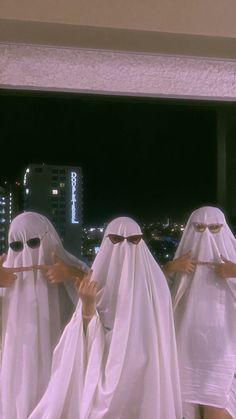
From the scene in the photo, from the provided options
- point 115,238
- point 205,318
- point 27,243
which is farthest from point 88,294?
point 205,318

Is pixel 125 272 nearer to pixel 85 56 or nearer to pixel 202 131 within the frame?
pixel 202 131

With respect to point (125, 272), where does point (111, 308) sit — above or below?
below

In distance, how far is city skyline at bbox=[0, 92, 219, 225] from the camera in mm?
3146

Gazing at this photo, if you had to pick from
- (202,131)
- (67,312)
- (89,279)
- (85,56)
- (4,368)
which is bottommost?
(4,368)

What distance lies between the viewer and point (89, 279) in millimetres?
3008

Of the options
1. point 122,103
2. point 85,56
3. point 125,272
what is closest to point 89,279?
point 125,272

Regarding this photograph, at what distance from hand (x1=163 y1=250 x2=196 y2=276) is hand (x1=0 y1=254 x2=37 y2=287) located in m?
0.91

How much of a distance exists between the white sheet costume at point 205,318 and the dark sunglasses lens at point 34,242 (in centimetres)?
94

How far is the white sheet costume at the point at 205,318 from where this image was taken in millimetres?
3178

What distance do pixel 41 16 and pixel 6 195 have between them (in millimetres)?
1094

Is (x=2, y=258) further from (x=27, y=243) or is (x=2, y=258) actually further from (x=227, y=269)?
(x=227, y=269)

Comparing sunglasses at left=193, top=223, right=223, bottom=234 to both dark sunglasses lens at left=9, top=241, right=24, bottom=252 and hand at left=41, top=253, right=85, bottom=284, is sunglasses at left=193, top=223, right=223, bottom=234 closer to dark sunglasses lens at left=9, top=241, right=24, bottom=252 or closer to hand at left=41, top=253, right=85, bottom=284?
hand at left=41, top=253, right=85, bottom=284

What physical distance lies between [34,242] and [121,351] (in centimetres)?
85

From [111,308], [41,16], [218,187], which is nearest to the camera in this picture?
[41,16]
